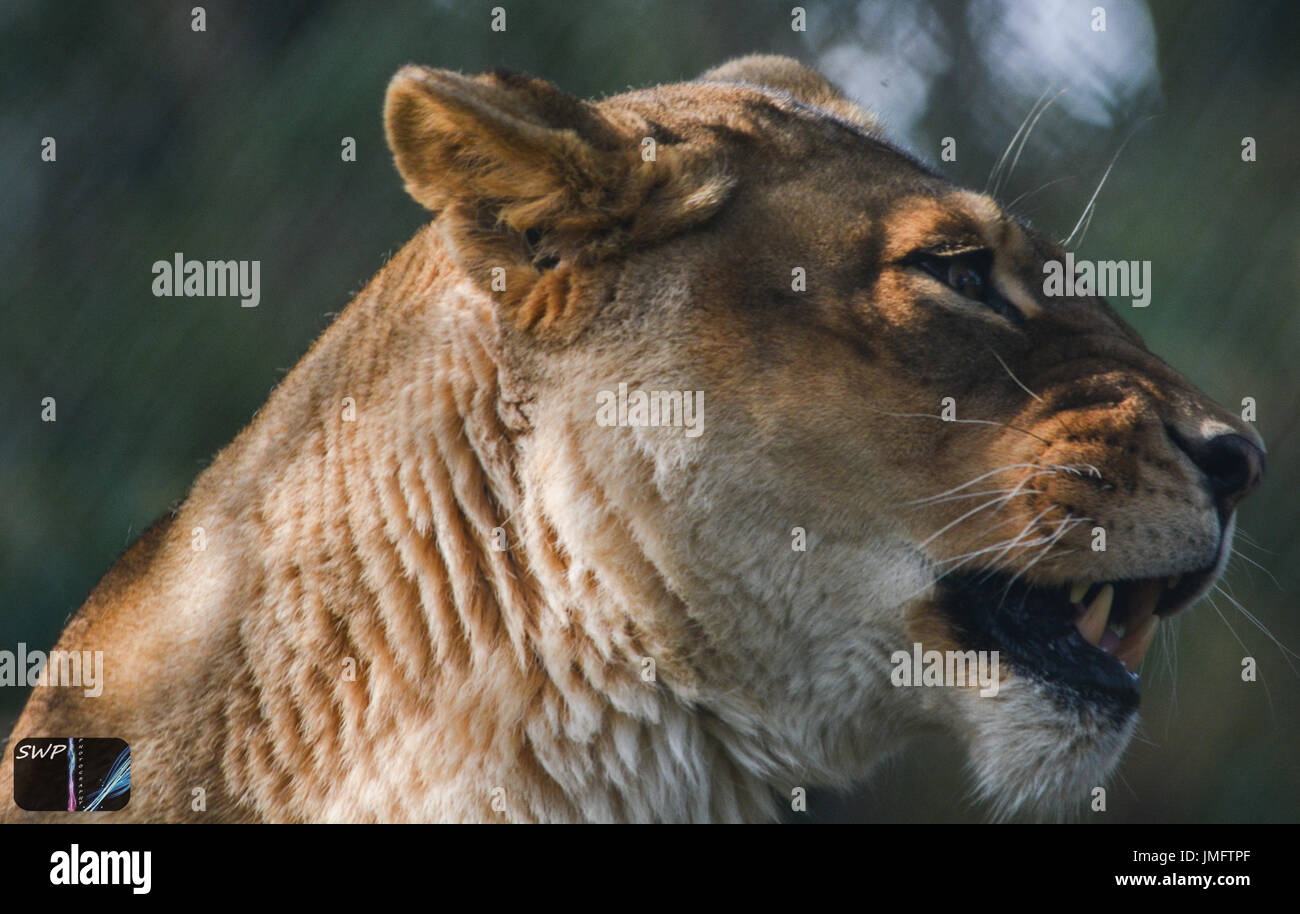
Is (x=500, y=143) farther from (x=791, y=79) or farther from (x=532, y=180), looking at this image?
(x=791, y=79)

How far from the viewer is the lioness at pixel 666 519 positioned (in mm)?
2148

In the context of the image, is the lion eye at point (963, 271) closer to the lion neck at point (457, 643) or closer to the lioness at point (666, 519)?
the lioness at point (666, 519)

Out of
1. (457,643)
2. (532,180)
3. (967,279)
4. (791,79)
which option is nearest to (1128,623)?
(967,279)

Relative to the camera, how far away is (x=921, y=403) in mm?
2201

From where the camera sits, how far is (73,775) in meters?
2.34

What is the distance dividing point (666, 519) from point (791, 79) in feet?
4.86

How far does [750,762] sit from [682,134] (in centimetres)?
115

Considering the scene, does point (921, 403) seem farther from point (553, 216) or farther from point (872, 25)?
point (872, 25)

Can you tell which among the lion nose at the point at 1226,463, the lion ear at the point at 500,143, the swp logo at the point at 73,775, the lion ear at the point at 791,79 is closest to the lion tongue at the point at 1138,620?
the lion nose at the point at 1226,463

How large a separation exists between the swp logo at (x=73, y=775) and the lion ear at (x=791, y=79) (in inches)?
78.7

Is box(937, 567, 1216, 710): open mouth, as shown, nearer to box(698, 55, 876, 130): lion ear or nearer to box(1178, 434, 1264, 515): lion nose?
box(1178, 434, 1264, 515): lion nose

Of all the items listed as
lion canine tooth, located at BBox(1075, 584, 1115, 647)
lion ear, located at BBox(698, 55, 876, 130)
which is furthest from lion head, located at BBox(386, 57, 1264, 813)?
lion ear, located at BBox(698, 55, 876, 130)

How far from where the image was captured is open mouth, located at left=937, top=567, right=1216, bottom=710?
7.39ft

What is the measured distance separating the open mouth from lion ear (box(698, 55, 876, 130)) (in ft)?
4.31
